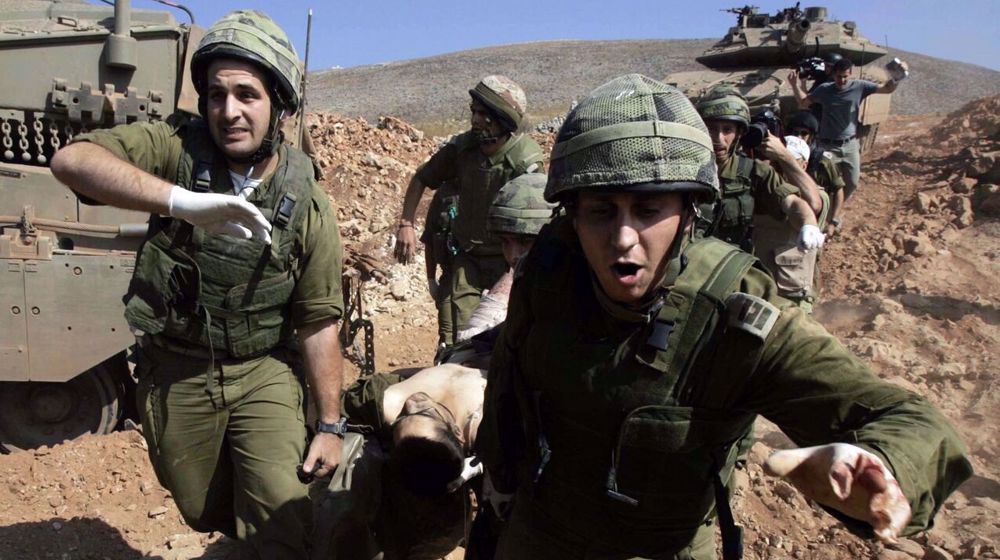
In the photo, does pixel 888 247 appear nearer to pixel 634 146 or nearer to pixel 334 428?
pixel 334 428

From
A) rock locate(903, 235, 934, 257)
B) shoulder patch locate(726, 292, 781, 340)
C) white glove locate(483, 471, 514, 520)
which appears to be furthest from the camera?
rock locate(903, 235, 934, 257)

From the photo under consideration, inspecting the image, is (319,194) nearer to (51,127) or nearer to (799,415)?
(799,415)

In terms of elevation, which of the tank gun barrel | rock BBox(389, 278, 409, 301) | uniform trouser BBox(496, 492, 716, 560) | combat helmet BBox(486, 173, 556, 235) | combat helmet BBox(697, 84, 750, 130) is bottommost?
rock BBox(389, 278, 409, 301)

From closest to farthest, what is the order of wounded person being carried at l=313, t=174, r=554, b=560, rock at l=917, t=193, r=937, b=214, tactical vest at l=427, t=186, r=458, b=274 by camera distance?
wounded person being carried at l=313, t=174, r=554, b=560, tactical vest at l=427, t=186, r=458, b=274, rock at l=917, t=193, r=937, b=214

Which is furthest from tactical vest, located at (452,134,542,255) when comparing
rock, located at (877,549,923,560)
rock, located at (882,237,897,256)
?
rock, located at (882,237,897,256)

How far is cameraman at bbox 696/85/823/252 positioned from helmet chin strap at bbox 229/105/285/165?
256cm

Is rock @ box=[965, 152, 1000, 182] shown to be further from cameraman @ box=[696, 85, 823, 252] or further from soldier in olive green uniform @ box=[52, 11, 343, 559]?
soldier in olive green uniform @ box=[52, 11, 343, 559]

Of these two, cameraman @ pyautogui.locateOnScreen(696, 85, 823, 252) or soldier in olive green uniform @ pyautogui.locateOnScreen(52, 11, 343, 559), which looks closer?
soldier in olive green uniform @ pyautogui.locateOnScreen(52, 11, 343, 559)

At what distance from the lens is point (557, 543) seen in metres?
2.30

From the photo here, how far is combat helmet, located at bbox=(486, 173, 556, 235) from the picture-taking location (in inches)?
151

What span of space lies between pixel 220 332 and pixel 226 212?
790mm

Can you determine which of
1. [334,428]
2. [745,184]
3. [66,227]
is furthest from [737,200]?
[66,227]

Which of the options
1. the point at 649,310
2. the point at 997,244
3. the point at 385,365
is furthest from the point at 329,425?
the point at 997,244

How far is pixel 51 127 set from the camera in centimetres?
613
